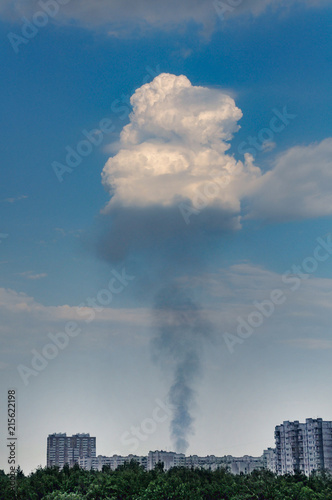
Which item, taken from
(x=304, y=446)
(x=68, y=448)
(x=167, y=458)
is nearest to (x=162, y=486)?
(x=304, y=446)

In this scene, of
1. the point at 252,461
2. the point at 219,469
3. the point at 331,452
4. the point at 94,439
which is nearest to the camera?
the point at 219,469

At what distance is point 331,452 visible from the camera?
239 feet

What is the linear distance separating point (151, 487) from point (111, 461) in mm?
82482

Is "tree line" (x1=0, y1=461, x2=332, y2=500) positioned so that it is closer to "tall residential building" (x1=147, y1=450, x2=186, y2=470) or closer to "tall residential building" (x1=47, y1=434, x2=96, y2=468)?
"tall residential building" (x1=147, y1=450, x2=186, y2=470)

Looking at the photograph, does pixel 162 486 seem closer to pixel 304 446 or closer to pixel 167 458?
pixel 304 446

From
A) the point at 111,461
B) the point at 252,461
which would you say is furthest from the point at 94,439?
the point at 252,461

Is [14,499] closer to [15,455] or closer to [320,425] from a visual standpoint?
[15,455]

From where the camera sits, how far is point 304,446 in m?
77.1

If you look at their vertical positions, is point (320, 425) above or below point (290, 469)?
above

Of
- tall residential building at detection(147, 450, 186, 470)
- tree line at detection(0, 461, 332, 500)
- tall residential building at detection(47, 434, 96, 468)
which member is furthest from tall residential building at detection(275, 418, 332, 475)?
tall residential building at detection(47, 434, 96, 468)

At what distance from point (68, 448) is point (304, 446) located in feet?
161

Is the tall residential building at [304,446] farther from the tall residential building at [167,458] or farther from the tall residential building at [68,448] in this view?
the tall residential building at [68,448]

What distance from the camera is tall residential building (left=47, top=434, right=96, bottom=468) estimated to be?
10750cm

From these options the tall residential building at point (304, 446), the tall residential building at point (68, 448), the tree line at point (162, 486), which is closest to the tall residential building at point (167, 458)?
the tall residential building at point (68, 448)
